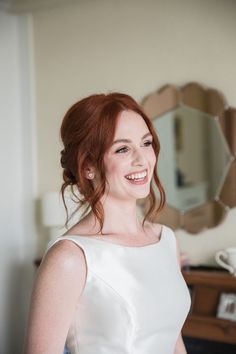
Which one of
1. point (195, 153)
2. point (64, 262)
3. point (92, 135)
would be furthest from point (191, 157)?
point (64, 262)

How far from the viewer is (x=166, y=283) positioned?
4.15 ft

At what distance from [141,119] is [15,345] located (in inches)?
116

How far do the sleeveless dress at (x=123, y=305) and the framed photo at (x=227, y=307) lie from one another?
1469mm

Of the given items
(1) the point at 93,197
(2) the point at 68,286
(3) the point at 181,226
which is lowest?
(3) the point at 181,226

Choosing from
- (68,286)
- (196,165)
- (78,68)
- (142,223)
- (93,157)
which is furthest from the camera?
(78,68)

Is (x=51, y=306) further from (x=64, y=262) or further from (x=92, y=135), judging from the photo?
(x=92, y=135)

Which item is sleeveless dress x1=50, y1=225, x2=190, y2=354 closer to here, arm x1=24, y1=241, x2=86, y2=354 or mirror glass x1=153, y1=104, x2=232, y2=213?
arm x1=24, y1=241, x2=86, y2=354

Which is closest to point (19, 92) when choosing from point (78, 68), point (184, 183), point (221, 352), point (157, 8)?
point (78, 68)

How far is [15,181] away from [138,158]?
8.65 feet

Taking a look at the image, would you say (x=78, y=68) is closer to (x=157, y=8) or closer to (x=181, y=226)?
(x=157, y=8)

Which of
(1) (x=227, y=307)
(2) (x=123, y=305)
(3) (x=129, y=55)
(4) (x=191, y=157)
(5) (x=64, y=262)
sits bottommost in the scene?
(1) (x=227, y=307)

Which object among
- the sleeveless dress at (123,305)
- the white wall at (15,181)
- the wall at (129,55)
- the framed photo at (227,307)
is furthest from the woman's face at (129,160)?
the white wall at (15,181)

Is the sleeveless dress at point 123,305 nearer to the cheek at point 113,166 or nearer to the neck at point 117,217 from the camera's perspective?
the neck at point 117,217

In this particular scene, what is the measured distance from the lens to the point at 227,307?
2658 mm
